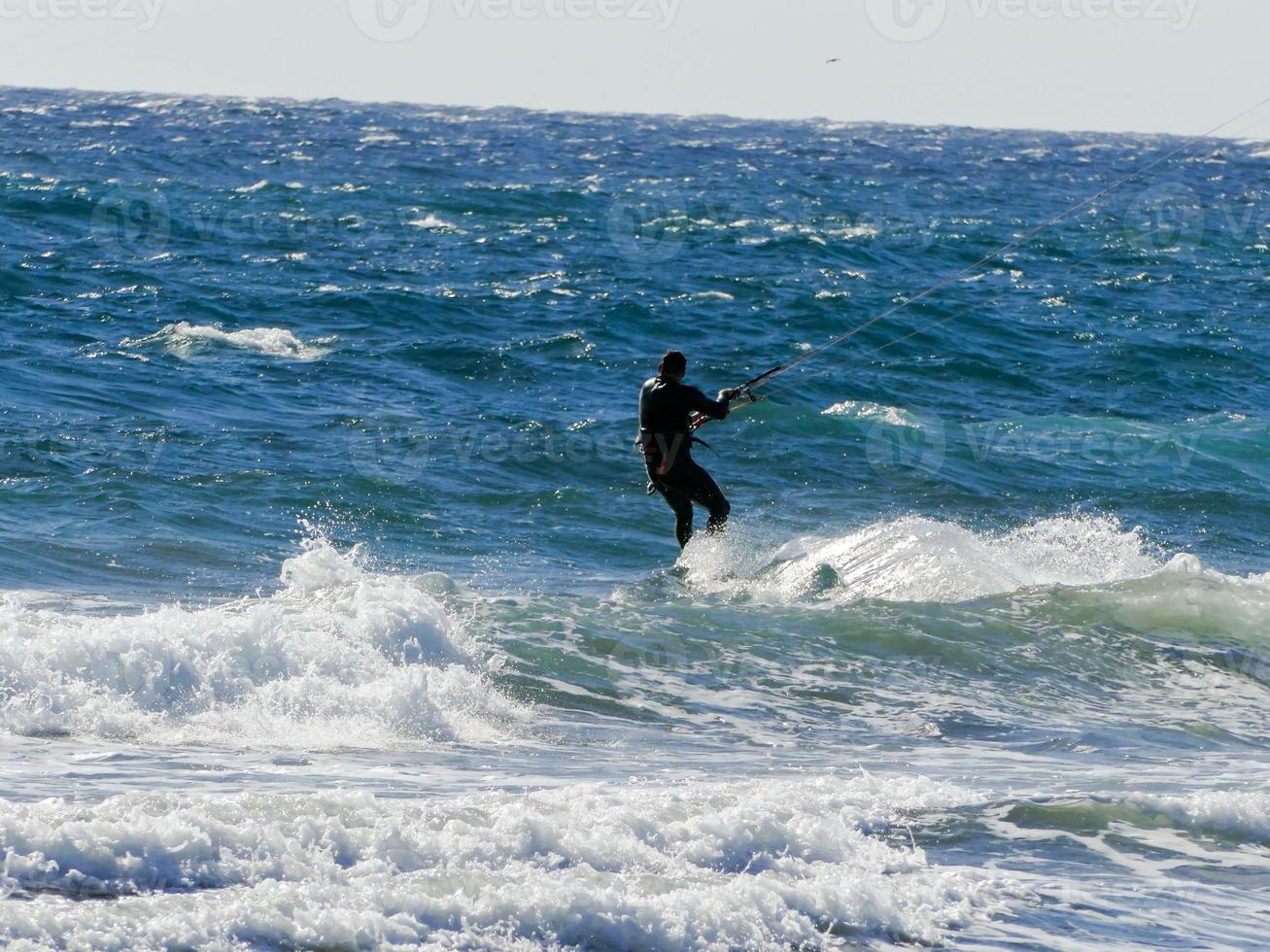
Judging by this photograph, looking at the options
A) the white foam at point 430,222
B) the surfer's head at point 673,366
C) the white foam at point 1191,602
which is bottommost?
the white foam at point 1191,602

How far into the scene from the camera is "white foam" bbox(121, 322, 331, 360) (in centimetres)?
1933

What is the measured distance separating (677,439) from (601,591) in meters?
1.28

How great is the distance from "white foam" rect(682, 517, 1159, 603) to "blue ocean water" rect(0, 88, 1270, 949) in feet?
0.17

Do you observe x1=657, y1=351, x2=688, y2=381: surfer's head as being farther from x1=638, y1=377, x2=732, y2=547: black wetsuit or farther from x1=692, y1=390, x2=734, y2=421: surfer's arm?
x1=692, y1=390, x2=734, y2=421: surfer's arm

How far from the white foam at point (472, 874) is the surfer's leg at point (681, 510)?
6.03 meters

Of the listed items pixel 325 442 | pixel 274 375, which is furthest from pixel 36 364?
pixel 325 442

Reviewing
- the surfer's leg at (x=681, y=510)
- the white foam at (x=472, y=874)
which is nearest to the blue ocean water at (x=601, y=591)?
the white foam at (x=472, y=874)

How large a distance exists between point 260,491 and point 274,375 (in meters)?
4.49

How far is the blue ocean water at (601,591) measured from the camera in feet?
19.4

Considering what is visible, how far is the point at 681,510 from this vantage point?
1277cm

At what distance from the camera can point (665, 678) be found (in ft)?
31.8

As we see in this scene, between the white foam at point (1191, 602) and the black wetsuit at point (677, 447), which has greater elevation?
the black wetsuit at point (677, 447)

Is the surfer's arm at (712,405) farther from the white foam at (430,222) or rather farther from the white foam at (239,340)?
the white foam at (430,222)

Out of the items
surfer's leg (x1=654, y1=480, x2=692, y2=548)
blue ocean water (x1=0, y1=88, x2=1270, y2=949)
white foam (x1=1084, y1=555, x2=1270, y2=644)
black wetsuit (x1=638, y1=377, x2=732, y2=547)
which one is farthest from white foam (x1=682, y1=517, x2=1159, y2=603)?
white foam (x1=1084, y1=555, x2=1270, y2=644)
